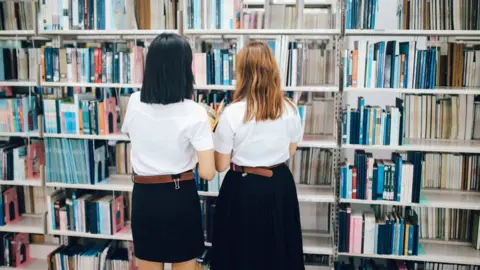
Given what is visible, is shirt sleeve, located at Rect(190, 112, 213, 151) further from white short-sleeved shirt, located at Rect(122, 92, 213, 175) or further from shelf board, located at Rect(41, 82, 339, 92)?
shelf board, located at Rect(41, 82, 339, 92)

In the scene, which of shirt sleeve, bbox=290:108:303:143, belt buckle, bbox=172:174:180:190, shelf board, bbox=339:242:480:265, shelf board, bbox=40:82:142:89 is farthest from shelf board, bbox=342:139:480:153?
shelf board, bbox=40:82:142:89

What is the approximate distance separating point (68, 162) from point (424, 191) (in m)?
2.40

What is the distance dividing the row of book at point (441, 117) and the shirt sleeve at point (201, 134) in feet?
5.09

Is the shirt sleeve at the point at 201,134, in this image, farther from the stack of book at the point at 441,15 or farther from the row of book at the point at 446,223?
the row of book at the point at 446,223

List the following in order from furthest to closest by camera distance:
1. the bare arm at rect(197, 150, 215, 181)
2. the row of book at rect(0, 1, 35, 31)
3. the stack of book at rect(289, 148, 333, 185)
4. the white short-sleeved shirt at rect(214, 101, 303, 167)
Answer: the row of book at rect(0, 1, 35, 31) < the stack of book at rect(289, 148, 333, 185) < the white short-sleeved shirt at rect(214, 101, 303, 167) < the bare arm at rect(197, 150, 215, 181)

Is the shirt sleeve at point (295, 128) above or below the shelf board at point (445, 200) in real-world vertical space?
above

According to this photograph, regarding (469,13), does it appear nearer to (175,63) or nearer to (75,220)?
(175,63)

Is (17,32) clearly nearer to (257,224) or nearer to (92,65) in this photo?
(92,65)

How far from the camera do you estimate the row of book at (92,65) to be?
3092mm

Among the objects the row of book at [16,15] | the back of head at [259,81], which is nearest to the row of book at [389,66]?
the back of head at [259,81]

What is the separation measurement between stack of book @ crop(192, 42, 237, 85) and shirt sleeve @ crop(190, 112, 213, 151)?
868mm

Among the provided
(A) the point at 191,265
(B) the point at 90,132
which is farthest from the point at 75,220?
(A) the point at 191,265

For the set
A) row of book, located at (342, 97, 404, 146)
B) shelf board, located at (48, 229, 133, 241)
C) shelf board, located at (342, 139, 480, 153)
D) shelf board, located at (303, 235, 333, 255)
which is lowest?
shelf board, located at (303, 235, 333, 255)

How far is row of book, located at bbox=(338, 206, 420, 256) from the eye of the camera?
9.82ft
